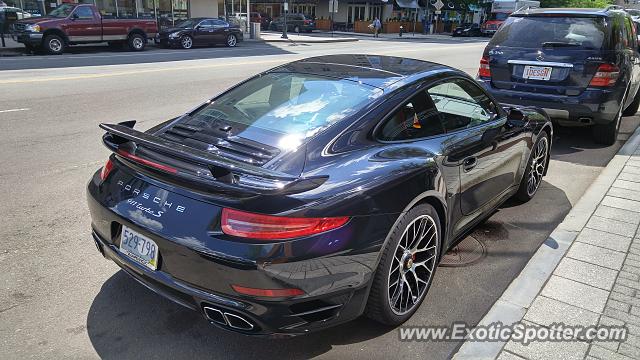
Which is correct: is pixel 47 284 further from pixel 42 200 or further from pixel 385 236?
pixel 385 236

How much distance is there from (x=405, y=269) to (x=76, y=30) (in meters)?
19.3

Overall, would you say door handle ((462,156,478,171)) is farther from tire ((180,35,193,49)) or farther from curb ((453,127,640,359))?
tire ((180,35,193,49))

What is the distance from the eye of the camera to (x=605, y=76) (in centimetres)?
644

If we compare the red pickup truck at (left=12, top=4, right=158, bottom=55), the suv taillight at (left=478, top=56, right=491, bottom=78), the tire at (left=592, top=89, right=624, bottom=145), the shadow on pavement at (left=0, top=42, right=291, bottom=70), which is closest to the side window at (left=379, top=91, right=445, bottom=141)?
the suv taillight at (left=478, top=56, right=491, bottom=78)

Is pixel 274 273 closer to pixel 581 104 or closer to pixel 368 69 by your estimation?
pixel 368 69

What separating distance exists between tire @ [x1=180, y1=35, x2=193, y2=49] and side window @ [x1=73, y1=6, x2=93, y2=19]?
434 centimetres

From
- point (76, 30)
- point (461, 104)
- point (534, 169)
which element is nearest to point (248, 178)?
point (461, 104)

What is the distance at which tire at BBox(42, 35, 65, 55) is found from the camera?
704 inches

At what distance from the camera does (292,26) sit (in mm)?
42406

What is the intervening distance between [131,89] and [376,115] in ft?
29.0

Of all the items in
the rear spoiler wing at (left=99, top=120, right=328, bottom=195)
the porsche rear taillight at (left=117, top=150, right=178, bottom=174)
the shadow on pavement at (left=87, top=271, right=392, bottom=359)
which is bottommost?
the shadow on pavement at (left=87, top=271, right=392, bottom=359)

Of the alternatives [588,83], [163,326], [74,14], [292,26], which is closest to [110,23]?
[74,14]

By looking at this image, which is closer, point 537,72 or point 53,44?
point 537,72

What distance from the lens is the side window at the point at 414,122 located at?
3123 mm
